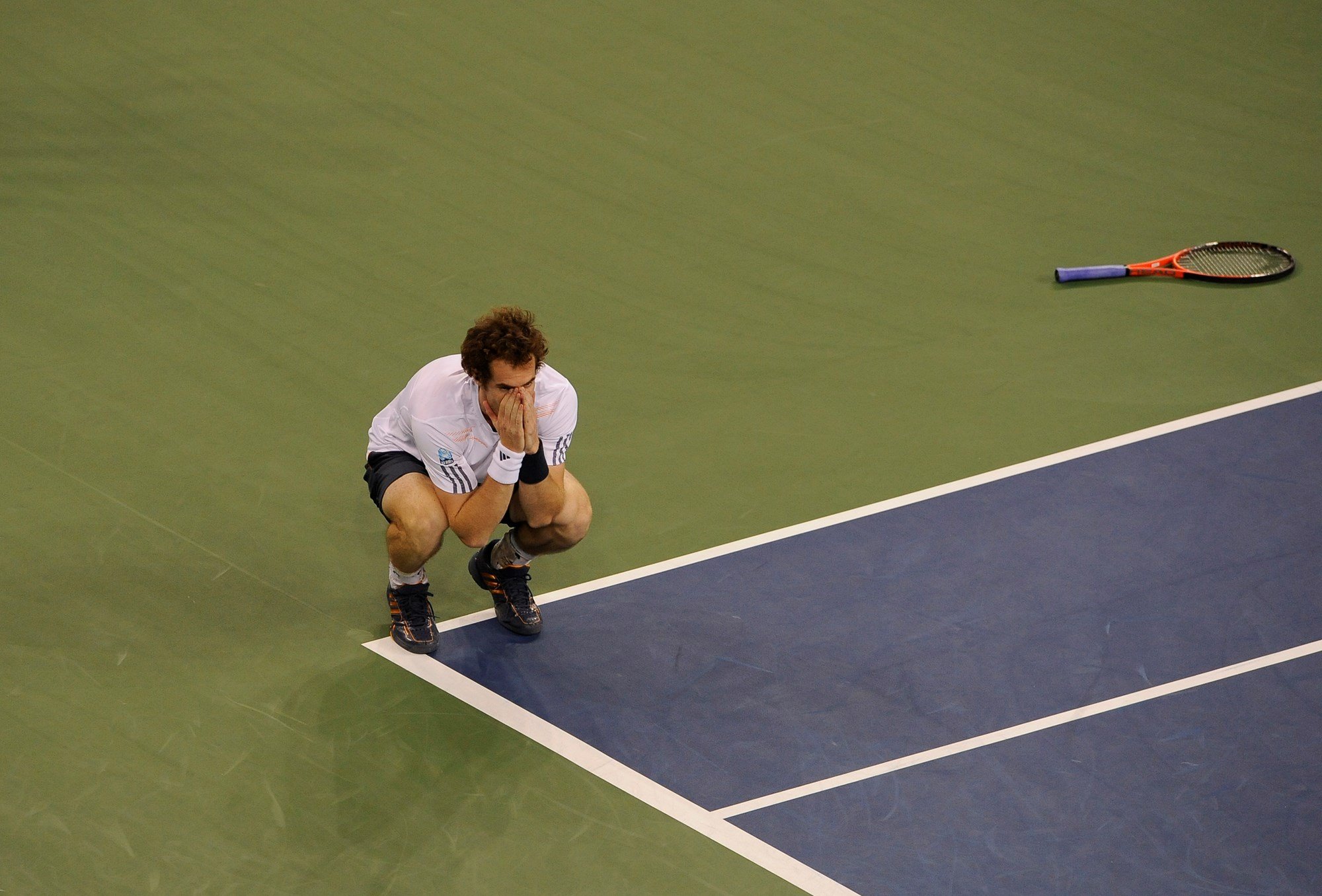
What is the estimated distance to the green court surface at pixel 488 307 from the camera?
5766 millimetres

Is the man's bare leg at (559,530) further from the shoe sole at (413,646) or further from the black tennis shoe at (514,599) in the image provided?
the shoe sole at (413,646)

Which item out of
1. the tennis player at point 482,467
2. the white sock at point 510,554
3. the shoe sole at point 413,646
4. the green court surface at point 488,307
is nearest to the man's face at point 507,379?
the tennis player at point 482,467

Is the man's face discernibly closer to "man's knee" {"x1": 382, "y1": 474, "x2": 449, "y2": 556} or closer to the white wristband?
the white wristband

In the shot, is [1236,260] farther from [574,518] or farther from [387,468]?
[387,468]

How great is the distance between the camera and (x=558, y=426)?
19.6 feet

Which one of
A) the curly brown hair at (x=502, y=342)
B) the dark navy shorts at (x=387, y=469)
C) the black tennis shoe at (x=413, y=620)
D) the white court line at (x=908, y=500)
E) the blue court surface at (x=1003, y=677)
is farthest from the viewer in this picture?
the white court line at (x=908, y=500)

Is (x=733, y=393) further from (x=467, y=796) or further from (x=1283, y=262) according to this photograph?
(x=1283, y=262)

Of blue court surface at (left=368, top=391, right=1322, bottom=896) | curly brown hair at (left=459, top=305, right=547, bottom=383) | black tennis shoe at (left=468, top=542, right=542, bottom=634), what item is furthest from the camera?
black tennis shoe at (left=468, top=542, right=542, bottom=634)

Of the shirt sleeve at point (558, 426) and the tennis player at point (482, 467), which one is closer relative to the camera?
the tennis player at point (482, 467)

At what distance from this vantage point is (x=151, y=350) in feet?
25.0

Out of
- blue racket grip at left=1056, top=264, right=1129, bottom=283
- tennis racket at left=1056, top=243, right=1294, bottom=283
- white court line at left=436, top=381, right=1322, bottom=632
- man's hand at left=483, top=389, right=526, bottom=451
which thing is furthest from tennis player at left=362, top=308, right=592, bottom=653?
tennis racket at left=1056, top=243, right=1294, bottom=283

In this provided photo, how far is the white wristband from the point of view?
5.68 meters

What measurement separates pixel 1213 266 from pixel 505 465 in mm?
4455

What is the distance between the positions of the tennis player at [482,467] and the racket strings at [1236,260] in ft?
12.8
